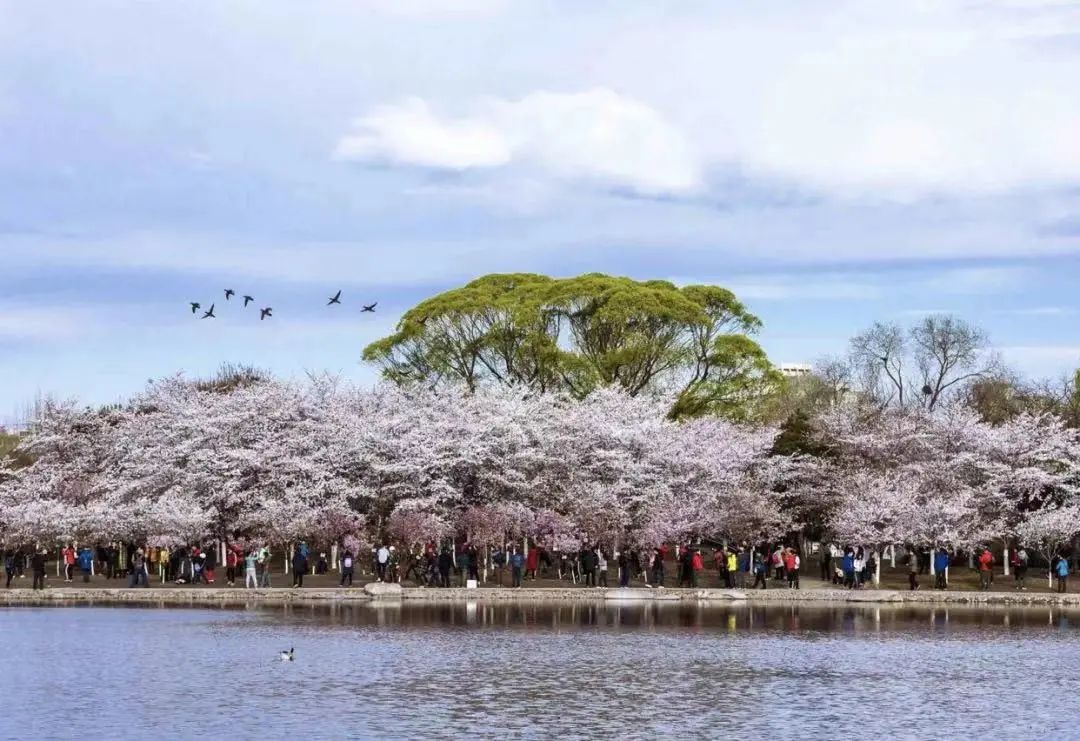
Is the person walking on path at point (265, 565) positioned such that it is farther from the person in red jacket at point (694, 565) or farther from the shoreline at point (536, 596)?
the person in red jacket at point (694, 565)

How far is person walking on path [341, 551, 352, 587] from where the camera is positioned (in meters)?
63.4

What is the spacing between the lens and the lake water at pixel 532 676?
28125 millimetres

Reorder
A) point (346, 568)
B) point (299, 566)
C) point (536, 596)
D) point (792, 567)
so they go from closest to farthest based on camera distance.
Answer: point (536, 596) < point (346, 568) < point (299, 566) < point (792, 567)

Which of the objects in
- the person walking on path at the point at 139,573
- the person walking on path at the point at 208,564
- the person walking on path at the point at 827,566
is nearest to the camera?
the person walking on path at the point at 139,573

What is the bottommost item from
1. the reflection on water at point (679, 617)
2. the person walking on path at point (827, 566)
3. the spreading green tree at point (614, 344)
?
the reflection on water at point (679, 617)

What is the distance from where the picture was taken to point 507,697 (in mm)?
31531

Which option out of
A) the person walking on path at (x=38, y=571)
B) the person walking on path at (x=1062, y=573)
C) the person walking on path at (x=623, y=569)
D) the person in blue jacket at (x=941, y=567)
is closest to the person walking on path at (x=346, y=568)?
the person walking on path at (x=623, y=569)

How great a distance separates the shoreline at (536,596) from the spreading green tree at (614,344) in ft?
83.1

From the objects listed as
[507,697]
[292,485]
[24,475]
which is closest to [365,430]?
[292,485]

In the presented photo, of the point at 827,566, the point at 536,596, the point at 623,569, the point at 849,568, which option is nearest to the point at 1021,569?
the point at 849,568

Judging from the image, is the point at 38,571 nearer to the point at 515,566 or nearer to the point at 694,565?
the point at 515,566

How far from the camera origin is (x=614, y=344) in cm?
9038

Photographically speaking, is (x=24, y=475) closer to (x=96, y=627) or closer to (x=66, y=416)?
(x=66, y=416)

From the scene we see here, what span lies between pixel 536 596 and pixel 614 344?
30.4m
